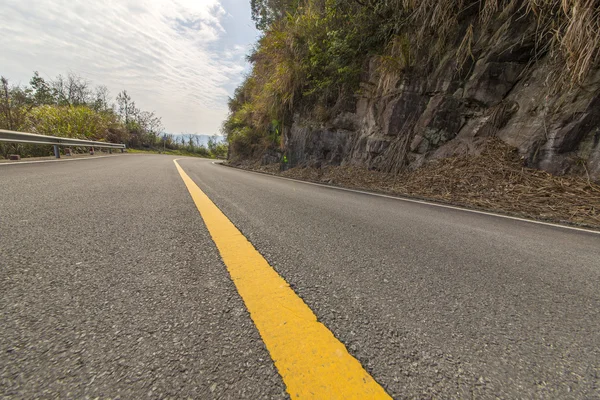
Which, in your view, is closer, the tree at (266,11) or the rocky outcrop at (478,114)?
Answer: the rocky outcrop at (478,114)

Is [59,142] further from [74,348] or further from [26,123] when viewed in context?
[74,348]

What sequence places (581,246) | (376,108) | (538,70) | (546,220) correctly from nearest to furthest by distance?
(581,246) → (546,220) → (538,70) → (376,108)

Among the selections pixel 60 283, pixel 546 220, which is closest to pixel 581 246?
pixel 546 220

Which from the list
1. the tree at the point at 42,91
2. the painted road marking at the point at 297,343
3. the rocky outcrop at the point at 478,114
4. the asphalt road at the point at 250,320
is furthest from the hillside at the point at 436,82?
the tree at the point at 42,91

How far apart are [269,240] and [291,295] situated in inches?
23.6

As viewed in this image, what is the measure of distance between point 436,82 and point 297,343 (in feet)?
21.1

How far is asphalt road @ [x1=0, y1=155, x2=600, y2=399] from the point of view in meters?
0.55

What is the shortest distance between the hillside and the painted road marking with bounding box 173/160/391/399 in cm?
476

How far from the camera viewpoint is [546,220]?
277 cm

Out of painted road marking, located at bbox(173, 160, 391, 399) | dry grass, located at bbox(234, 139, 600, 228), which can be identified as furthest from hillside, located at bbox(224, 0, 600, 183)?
painted road marking, located at bbox(173, 160, 391, 399)

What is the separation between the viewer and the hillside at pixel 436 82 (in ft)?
11.6

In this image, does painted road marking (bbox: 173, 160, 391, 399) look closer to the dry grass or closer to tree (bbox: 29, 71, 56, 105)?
the dry grass

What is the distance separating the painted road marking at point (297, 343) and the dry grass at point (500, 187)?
3.49 meters

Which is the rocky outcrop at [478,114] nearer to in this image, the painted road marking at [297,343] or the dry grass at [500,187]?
the dry grass at [500,187]
